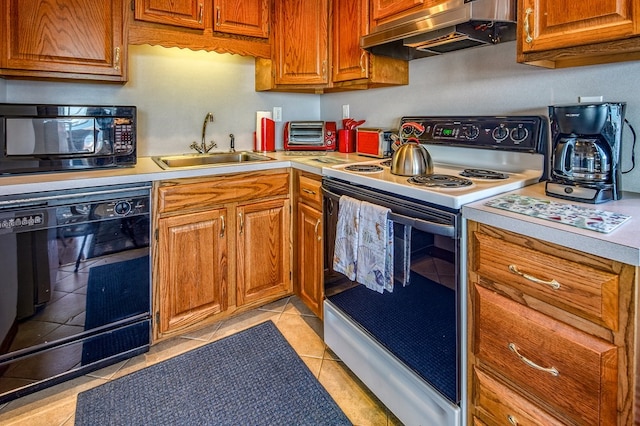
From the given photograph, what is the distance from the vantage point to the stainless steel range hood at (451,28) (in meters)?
1.41

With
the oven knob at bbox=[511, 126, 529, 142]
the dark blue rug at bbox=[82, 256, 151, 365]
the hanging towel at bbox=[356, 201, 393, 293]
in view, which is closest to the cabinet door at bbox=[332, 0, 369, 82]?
the oven knob at bbox=[511, 126, 529, 142]

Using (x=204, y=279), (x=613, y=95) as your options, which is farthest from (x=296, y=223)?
(x=613, y=95)

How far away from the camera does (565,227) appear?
91 cm

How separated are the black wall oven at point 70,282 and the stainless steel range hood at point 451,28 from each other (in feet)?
4.54

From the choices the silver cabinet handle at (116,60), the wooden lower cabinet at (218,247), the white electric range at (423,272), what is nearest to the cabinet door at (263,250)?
the wooden lower cabinet at (218,247)

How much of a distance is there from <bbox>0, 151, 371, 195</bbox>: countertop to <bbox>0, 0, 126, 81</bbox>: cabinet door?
1.73ft

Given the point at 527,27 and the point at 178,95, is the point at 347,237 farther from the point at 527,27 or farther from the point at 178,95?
the point at 178,95

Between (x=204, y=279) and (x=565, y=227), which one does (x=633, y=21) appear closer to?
(x=565, y=227)

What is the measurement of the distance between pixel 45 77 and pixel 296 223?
1.46 meters

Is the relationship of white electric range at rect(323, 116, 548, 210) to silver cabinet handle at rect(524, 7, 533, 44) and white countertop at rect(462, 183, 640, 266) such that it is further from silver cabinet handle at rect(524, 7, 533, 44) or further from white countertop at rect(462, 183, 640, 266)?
silver cabinet handle at rect(524, 7, 533, 44)

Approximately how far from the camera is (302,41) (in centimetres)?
238

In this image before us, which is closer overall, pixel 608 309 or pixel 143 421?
pixel 608 309

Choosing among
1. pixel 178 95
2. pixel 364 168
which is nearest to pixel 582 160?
pixel 364 168

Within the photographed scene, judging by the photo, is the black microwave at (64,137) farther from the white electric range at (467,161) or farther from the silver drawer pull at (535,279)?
the silver drawer pull at (535,279)
